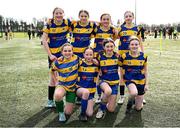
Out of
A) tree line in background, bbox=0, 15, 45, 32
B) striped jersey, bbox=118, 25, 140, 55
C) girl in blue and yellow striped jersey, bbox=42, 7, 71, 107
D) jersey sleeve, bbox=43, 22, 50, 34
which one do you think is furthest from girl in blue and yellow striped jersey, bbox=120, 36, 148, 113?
tree line in background, bbox=0, 15, 45, 32

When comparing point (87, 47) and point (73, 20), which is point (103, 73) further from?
point (73, 20)

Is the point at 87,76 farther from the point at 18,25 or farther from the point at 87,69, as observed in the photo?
the point at 18,25

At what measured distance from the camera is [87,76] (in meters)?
5.79

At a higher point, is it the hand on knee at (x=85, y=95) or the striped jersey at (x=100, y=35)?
the striped jersey at (x=100, y=35)

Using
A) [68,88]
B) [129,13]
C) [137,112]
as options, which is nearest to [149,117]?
[137,112]

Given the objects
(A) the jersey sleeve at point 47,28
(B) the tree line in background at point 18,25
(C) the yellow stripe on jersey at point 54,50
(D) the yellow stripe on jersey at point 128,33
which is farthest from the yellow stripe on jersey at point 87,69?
(B) the tree line in background at point 18,25

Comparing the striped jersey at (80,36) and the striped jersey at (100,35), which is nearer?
the striped jersey at (80,36)

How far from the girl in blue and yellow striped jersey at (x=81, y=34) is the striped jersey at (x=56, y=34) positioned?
21 centimetres

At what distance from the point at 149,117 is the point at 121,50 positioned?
1781 millimetres

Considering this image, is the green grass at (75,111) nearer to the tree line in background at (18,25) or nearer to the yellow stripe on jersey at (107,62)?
the yellow stripe on jersey at (107,62)

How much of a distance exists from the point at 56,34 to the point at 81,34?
1.67ft

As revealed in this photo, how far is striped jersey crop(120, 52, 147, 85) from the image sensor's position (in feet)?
20.1

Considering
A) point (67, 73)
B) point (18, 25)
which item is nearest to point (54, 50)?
point (67, 73)

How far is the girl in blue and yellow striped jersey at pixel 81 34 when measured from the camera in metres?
6.29
